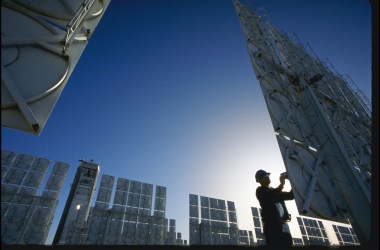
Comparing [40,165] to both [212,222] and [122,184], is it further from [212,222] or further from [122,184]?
[212,222]

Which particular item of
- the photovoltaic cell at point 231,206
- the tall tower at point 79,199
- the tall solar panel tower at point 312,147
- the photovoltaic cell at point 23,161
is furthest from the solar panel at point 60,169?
the tall solar panel tower at point 312,147

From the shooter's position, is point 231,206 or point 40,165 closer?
point 40,165

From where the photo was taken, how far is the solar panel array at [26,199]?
10.1 m

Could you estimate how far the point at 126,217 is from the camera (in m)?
13.2

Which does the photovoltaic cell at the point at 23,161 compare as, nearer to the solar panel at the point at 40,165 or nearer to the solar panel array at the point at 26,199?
the solar panel array at the point at 26,199

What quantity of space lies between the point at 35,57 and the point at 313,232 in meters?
23.7

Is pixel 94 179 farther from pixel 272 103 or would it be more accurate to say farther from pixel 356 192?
pixel 356 192

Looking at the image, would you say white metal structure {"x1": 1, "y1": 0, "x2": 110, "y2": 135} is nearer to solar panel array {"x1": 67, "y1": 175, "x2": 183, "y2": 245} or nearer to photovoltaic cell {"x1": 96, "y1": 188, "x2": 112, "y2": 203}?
solar panel array {"x1": 67, "y1": 175, "x2": 183, "y2": 245}

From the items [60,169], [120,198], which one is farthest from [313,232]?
[60,169]

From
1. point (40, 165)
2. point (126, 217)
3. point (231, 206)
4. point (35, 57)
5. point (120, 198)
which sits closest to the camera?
point (35, 57)

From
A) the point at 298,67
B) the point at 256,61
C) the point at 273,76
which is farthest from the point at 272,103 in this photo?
the point at 298,67

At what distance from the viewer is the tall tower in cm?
1327

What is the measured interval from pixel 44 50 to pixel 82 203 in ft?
52.2

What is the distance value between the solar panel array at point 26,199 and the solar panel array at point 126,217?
6.36 ft
